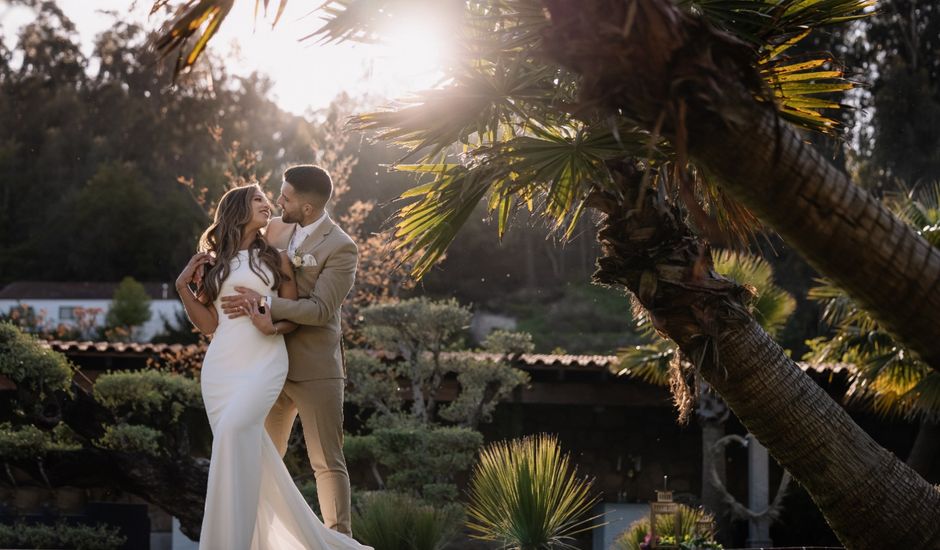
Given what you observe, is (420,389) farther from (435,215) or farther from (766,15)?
(766,15)

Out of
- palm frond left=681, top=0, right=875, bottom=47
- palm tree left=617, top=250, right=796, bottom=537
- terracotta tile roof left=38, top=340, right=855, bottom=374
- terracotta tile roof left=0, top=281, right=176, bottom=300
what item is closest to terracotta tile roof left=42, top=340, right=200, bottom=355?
terracotta tile roof left=38, top=340, right=855, bottom=374

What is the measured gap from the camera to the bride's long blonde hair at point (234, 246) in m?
5.18

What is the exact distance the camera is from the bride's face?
5227 mm

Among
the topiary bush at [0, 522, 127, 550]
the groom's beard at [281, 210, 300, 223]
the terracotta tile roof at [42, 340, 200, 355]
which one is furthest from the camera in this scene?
the terracotta tile roof at [42, 340, 200, 355]

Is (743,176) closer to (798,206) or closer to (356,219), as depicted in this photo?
→ (798,206)

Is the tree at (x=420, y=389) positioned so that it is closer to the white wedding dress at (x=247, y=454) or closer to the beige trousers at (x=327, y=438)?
the beige trousers at (x=327, y=438)

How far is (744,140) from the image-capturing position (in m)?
3.58

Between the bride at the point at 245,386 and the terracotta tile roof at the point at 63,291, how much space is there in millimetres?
30891

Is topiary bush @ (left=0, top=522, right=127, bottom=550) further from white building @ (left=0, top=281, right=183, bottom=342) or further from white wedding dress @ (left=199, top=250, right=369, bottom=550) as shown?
white building @ (left=0, top=281, right=183, bottom=342)

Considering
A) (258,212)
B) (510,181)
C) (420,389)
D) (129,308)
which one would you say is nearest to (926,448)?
(420,389)

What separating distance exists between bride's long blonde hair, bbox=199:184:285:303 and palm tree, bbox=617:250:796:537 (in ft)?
19.8

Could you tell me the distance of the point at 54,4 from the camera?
38281mm

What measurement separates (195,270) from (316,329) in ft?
1.98

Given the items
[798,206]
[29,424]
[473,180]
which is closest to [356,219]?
[29,424]
